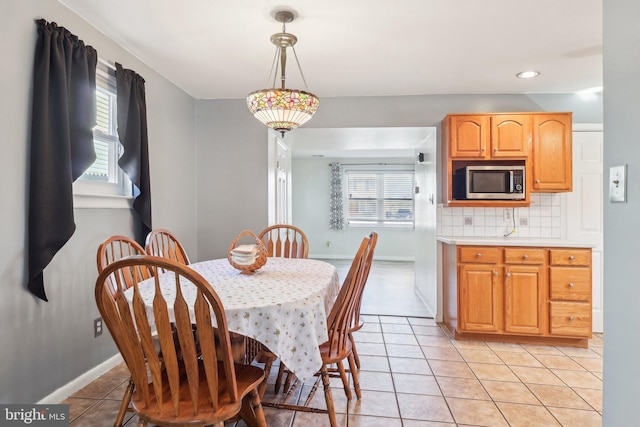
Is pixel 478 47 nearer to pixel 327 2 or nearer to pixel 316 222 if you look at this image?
pixel 327 2

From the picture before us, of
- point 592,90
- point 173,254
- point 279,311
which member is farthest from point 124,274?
point 592,90

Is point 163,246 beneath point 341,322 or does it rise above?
above

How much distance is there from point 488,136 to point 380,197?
4.51 meters

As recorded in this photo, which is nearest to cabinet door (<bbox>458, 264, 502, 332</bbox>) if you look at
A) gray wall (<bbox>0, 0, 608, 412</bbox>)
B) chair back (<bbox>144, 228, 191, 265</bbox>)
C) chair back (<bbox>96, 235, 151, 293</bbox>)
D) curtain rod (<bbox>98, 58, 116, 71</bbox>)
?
gray wall (<bbox>0, 0, 608, 412</bbox>)

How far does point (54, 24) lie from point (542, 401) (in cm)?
356

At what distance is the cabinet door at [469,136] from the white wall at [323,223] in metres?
4.41

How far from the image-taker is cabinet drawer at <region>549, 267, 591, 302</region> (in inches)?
115

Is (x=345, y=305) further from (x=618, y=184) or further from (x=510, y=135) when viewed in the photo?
(x=510, y=135)

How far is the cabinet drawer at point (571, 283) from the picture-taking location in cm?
292

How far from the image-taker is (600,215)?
3414 millimetres

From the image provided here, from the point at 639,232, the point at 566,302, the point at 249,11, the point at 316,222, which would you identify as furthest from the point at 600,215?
the point at 316,222

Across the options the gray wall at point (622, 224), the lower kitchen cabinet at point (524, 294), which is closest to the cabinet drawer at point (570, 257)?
the lower kitchen cabinet at point (524, 294)

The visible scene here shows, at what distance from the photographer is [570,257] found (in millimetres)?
2926

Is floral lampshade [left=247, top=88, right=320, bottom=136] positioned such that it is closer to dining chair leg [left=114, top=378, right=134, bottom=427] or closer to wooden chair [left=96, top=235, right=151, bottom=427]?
wooden chair [left=96, top=235, right=151, bottom=427]
